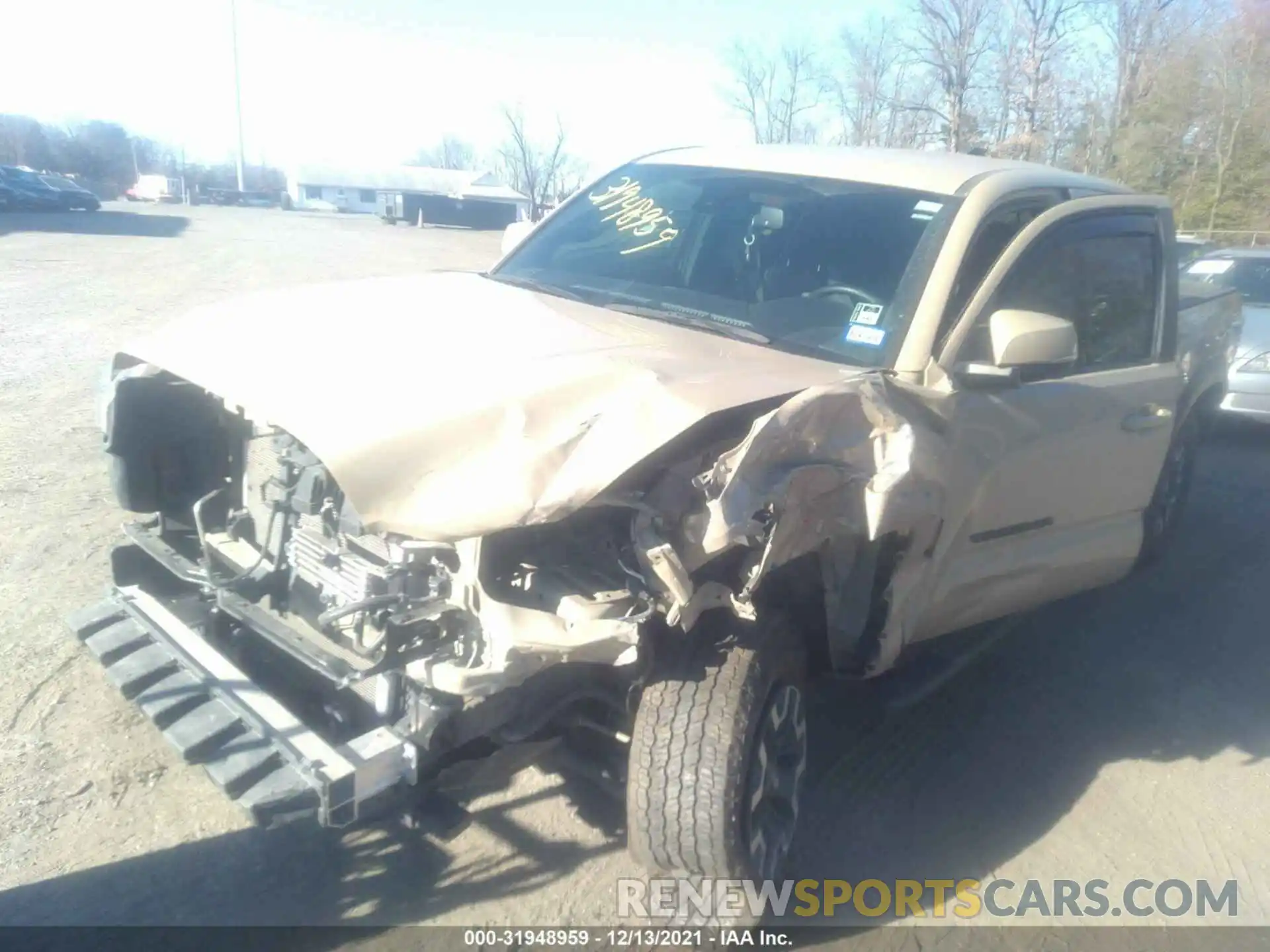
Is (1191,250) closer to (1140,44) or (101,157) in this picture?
(1140,44)

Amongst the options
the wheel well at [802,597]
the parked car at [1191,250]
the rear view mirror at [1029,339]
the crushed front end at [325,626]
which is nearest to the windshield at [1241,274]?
the parked car at [1191,250]

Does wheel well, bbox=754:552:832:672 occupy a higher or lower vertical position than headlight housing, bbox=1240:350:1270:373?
higher

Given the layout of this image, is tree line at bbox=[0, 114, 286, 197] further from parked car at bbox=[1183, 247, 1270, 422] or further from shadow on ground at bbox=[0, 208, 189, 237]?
parked car at bbox=[1183, 247, 1270, 422]

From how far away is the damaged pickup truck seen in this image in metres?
2.55

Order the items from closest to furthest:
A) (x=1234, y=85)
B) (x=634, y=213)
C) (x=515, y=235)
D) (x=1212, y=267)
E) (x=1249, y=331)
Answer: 1. (x=634, y=213)
2. (x=515, y=235)
3. (x=1249, y=331)
4. (x=1212, y=267)
5. (x=1234, y=85)

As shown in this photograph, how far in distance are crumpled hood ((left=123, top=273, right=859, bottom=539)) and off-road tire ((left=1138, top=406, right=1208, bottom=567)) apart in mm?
3058

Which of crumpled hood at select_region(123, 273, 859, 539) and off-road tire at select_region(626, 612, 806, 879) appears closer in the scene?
crumpled hood at select_region(123, 273, 859, 539)

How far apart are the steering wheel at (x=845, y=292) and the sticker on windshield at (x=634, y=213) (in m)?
0.74

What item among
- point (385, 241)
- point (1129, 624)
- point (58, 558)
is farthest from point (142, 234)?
point (1129, 624)

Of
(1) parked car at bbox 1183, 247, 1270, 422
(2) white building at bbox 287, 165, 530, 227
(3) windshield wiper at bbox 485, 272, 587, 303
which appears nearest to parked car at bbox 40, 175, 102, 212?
(2) white building at bbox 287, 165, 530, 227

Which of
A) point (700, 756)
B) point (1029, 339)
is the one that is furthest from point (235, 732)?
point (1029, 339)

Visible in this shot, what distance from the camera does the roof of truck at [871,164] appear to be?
3873 millimetres

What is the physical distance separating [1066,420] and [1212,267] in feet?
27.8

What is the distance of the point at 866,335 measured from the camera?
11.2ft
